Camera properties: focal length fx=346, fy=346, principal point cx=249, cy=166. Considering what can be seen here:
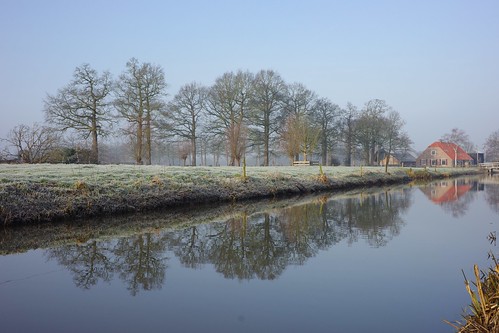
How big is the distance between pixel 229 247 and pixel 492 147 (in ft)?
303

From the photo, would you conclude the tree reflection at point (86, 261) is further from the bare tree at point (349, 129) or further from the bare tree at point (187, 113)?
the bare tree at point (349, 129)

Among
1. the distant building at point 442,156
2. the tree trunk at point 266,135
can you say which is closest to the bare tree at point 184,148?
the tree trunk at point 266,135

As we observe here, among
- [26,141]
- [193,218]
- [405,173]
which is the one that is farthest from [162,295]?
[405,173]

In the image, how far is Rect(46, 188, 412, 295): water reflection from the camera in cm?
573

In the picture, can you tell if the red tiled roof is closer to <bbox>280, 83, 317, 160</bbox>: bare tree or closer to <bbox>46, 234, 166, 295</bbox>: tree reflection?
<bbox>280, 83, 317, 160</bbox>: bare tree

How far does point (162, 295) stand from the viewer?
4734 mm

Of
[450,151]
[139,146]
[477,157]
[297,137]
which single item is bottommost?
[477,157]

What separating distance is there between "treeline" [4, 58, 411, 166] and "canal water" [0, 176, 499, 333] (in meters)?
19.2

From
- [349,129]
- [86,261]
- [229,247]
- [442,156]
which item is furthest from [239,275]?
[442,156]

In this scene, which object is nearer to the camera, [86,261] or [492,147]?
[86,261]

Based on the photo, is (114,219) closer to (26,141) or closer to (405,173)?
(26,141)

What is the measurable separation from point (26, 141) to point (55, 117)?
23.9ft

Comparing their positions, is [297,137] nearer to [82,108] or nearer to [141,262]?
[82,108]

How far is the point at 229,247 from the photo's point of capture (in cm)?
738
